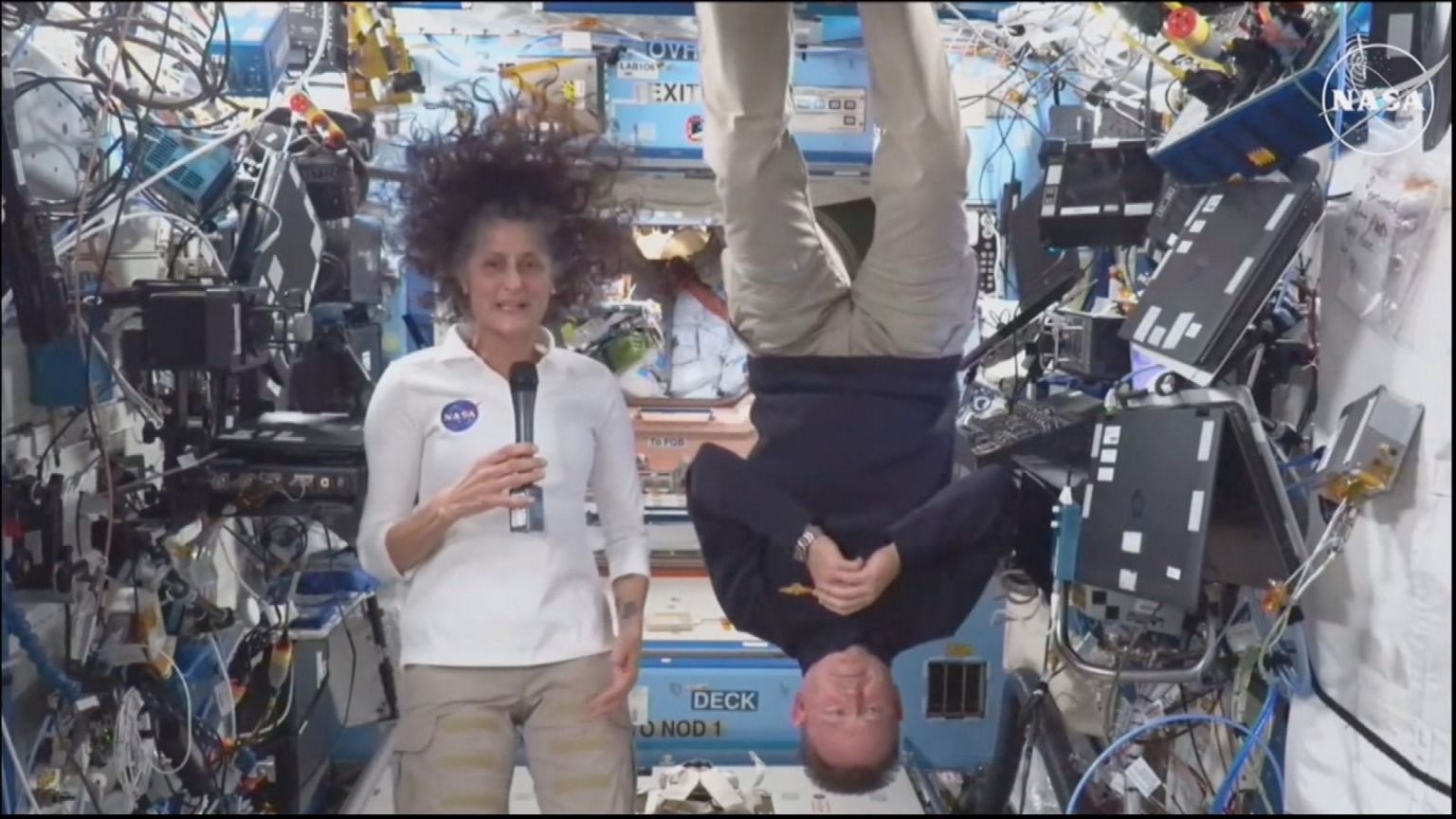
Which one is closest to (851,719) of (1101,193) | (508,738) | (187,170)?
(508,738)

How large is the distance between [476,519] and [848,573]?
0.56m

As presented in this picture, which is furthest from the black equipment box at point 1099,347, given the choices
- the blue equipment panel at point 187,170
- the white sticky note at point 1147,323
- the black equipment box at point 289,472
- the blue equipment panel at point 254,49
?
the blue equipment panel at point 187,170

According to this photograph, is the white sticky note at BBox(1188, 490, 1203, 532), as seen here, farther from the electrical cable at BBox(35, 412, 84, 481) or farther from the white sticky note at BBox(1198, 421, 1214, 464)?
the electrical cable at BBox(35, 412, 84, 481)

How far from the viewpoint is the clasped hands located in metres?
1.71

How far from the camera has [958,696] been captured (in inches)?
92.0

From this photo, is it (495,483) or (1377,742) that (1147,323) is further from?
(495,483)

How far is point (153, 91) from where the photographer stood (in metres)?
1.80

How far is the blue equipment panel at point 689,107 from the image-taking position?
2.42 meters

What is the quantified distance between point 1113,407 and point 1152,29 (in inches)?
29.3

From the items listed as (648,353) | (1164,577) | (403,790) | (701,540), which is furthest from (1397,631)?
(403,790)

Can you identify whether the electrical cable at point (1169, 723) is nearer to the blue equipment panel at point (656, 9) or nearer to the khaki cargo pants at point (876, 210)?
the khaki cargo pants at point (876, 210)

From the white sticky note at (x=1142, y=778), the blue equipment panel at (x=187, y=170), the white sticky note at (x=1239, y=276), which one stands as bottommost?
the white sticky note at (x=1142, y=778)

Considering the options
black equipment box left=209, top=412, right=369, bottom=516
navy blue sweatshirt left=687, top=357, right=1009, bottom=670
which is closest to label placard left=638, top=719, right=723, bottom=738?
navy blue sweatshirt left=687, top=357, right=1009, bottom=670

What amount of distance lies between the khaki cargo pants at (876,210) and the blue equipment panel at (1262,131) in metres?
0.50
